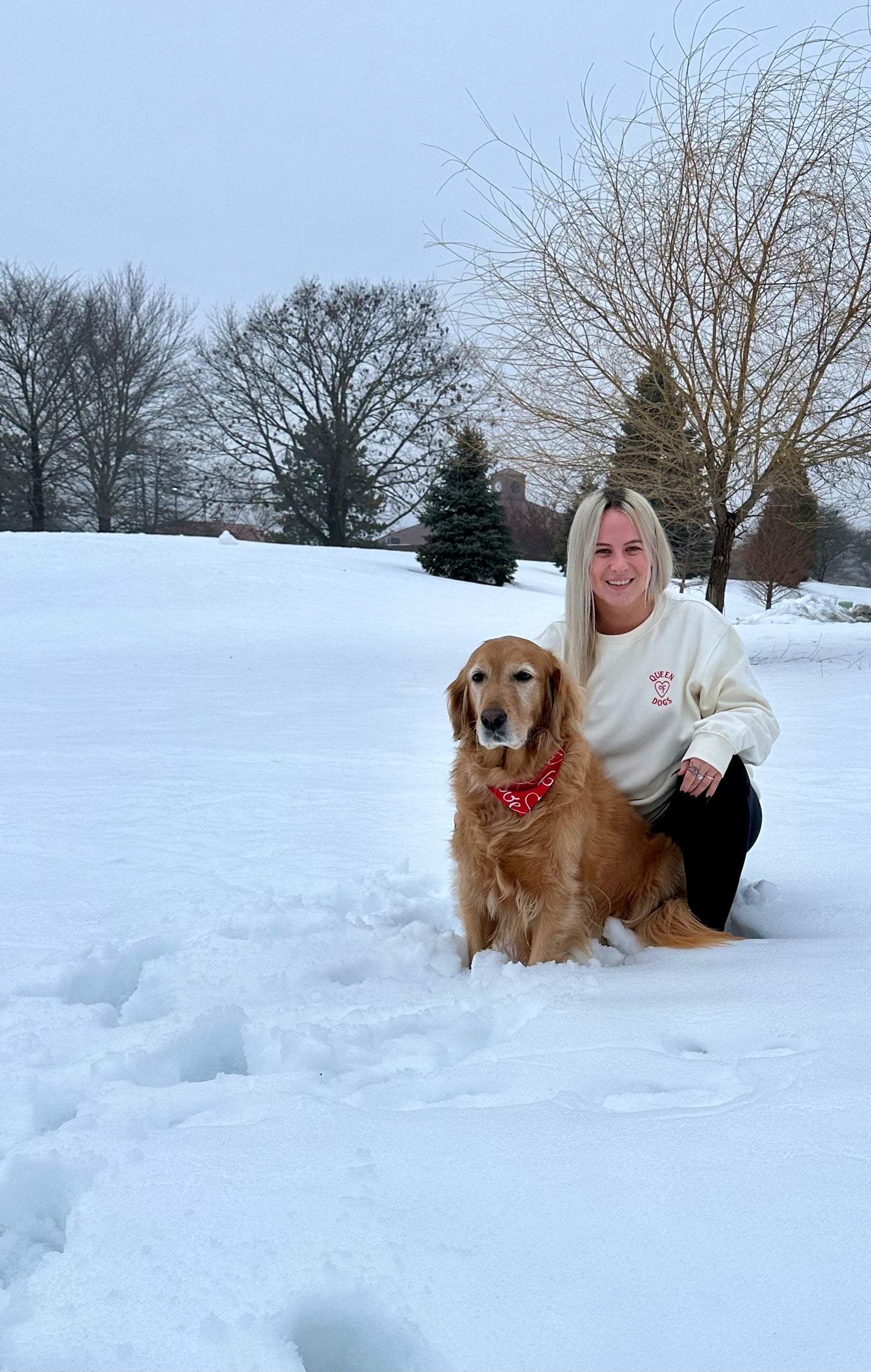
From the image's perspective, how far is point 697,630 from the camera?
2902 millimetres

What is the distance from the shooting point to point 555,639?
3.14 meters

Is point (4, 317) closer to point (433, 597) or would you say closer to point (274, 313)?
point (274, 313)

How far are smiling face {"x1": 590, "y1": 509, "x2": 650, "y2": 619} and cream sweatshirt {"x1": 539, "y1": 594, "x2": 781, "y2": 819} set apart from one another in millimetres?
106

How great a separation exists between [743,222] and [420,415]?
770 inches

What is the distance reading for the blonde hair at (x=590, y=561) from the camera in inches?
116

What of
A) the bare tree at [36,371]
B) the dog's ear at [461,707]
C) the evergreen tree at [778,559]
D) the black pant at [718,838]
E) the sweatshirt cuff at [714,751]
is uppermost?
the bare tree at [36,371]

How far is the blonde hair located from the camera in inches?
116

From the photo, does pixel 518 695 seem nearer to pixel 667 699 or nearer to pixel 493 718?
pixel 493 718

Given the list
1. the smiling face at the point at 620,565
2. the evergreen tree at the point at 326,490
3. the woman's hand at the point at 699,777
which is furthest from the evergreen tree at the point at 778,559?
the woman's hand at the point at 699,777

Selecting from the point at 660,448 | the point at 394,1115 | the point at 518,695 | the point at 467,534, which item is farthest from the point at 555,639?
the point at 467,534

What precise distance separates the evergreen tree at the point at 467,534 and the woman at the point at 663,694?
19.1 metres

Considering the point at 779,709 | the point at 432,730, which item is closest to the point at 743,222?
the point at 779,709

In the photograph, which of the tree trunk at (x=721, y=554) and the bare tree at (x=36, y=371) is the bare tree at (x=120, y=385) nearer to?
the bare tree at (x=36, y=371)

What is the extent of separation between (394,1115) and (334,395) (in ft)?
89.9
